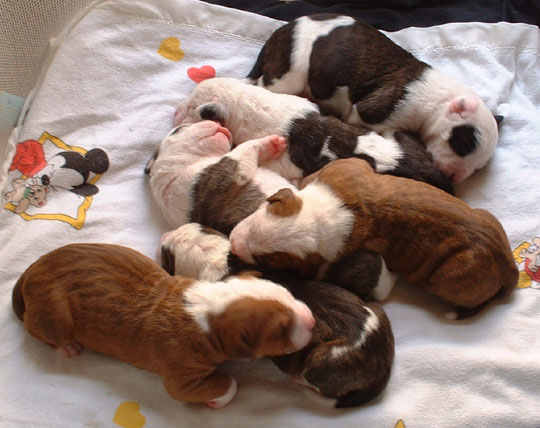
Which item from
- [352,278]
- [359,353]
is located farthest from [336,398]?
[352,278]

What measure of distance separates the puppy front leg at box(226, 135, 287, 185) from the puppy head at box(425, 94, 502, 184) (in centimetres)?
75

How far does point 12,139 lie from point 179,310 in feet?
4.66

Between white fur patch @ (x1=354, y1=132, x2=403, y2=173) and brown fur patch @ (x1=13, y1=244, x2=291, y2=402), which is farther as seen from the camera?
white fur patch @ (x1=354, y1=132, x2=403, y2=173)

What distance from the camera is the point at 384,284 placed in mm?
2158

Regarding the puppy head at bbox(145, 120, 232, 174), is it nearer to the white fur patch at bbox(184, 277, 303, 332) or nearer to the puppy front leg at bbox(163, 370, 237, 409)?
the white fur patch at bbox(184, 277, 303, 332)

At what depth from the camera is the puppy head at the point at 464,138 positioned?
95.9 inches

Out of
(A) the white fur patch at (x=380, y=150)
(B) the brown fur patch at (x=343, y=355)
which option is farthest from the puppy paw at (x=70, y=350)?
(A) the white fur patch at (x=380, y=150)

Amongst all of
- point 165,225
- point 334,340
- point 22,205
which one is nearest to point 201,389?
point 334,340

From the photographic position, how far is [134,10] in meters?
2.98

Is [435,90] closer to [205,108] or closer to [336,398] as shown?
[205,108]

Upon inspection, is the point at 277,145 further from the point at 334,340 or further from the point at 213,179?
the point at 334,340

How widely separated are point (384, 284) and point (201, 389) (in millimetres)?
837

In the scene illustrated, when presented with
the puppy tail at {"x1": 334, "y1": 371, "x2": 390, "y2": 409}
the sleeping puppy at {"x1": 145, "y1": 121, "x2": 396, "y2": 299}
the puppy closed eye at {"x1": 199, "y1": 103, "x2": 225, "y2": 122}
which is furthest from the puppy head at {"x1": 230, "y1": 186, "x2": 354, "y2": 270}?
the puppy closed eye at {"x1": 199, "y1": 103, "x2": 225, "y2": 122}

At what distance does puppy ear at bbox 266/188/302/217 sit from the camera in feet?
6.77
